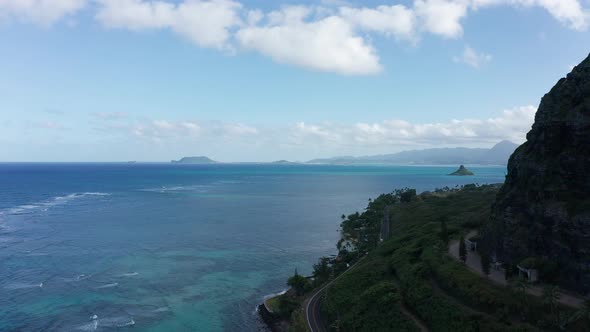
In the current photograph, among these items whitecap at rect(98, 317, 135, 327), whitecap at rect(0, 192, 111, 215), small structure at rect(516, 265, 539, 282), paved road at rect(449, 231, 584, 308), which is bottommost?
whitecap at rect(98, 317, 135, 327)

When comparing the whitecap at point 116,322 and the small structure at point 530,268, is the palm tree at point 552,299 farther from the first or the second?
the whitecap at point 116,322

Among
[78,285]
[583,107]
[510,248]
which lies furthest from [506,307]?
[78,285]

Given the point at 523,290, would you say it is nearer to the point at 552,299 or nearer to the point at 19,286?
the point at 552,299

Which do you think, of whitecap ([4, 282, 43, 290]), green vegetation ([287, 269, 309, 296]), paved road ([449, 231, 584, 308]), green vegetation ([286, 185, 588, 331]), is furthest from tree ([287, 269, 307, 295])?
whitecap ([4, 282, 43, 290])

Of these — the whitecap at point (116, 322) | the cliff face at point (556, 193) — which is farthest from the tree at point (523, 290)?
the whitecap at point (116, 322)

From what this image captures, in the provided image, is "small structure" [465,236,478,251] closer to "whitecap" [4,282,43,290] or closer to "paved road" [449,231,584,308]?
"paved road" [449,231,584,308]

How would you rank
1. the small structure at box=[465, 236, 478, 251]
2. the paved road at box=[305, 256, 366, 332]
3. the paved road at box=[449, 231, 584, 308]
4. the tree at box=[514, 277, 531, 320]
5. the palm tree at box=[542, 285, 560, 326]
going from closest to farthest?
the palm tree at box=[542, 285, 560, 326] → the tree at box=[514, 277, 531, 320] → the paved road at box=[449, 231, 584, 308] → the paved road at box=[305, 256, 366, 332] → the small structure at box=[465, 236, 478, 251]

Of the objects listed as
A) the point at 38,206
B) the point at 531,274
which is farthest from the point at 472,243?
the point at 38,206
